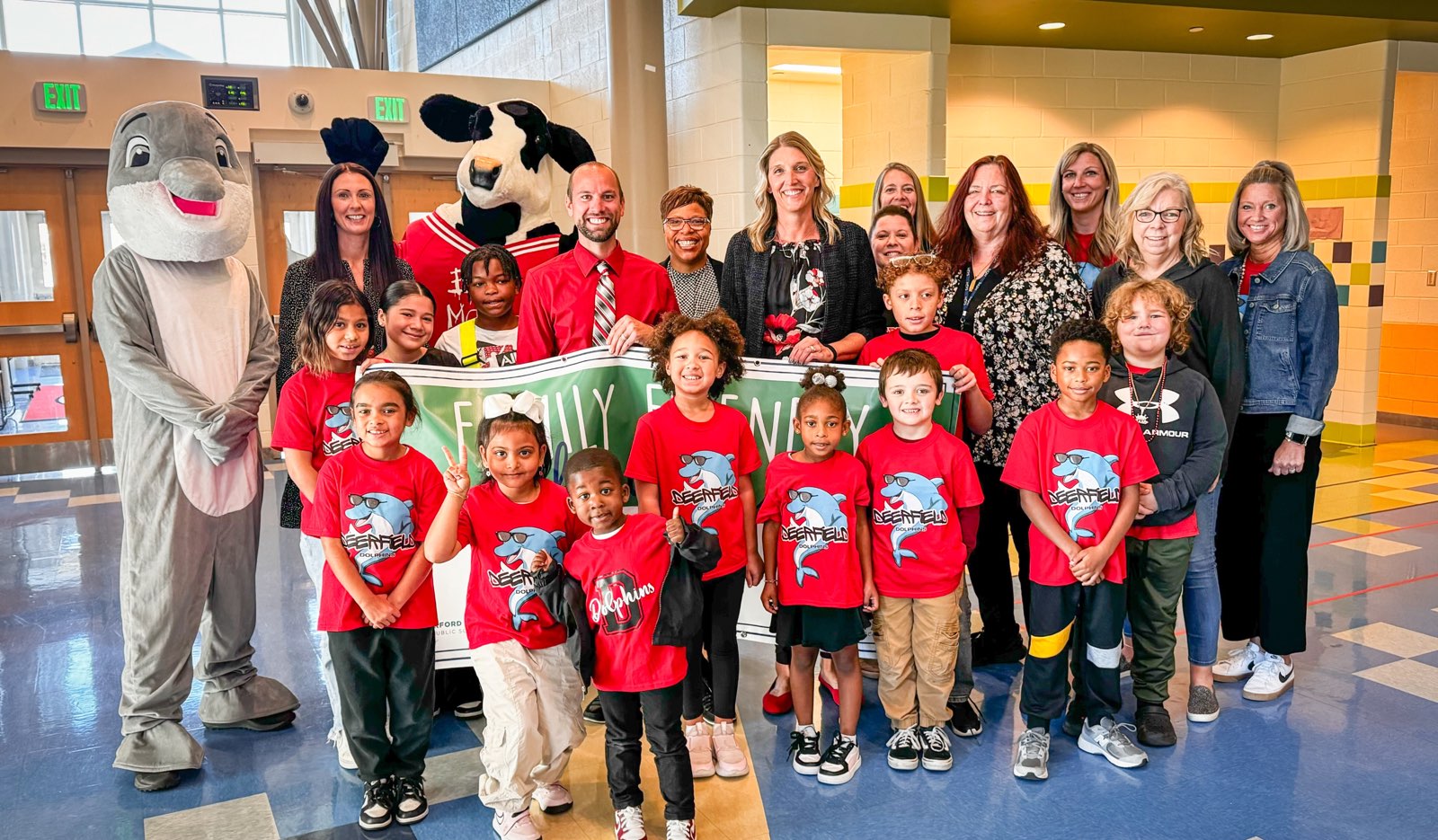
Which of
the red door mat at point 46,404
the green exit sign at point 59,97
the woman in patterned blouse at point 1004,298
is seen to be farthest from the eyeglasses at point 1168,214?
the red door mat at point 46,404

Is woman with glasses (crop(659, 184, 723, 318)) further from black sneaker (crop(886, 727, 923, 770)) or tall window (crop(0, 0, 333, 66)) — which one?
tall window (crop(0, 0, 333, 66))

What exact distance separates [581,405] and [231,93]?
→ 212 inches

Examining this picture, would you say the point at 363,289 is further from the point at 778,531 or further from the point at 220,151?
the point at 778,531

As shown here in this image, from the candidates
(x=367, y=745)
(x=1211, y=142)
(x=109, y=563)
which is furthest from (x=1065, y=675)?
(x=1211, y=142)

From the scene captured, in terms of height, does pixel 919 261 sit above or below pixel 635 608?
above

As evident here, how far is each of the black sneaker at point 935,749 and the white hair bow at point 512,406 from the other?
4.43ft

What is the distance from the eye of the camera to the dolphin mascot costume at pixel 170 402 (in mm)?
2646

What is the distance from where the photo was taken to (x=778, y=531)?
260 cm

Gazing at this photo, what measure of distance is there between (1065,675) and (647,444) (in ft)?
4.25

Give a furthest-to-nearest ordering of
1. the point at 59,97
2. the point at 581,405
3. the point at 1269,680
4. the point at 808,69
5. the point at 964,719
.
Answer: the point at 808,69, the point at 59,97, the point at 1269,680, the point at 964,719, the point at 581,405

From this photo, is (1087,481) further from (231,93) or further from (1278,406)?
(231,93)

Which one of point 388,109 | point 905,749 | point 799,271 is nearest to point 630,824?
point 905,749

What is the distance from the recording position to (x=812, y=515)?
254cm

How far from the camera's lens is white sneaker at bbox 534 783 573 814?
250 centimetres
